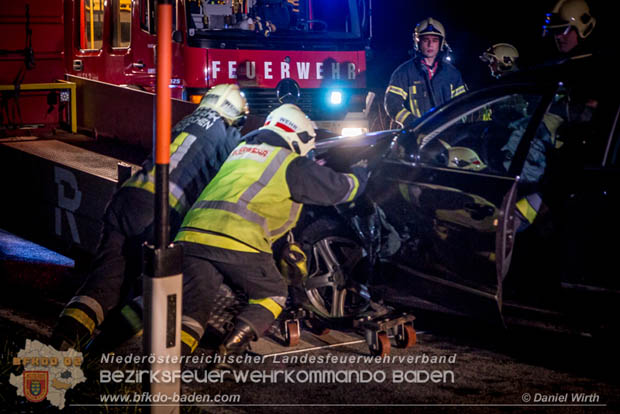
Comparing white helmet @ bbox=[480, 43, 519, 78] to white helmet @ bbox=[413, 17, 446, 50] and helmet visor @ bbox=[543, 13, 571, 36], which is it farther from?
helmet visor @ bbox=[543, 13, 571, 36]

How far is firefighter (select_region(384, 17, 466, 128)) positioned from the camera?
7.57 m

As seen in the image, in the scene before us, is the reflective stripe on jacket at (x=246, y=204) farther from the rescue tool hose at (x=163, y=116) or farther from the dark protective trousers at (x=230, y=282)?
the rescue tool hose at (x=163, y=116)

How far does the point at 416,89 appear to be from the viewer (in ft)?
24.9

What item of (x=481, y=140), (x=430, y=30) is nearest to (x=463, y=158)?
(x=481, y=140)

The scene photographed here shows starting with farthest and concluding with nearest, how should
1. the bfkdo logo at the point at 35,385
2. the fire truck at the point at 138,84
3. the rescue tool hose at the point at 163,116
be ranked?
the fire truck at the point at 138,84, the bfkdo logo at the point at 35,385, the rescue tool hose at the point at 163,116

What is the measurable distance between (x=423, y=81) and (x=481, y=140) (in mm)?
2280

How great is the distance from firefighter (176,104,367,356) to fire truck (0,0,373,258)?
2000 mm

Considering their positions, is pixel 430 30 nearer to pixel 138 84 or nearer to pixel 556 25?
pixel 556 25

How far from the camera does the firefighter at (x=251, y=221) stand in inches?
174

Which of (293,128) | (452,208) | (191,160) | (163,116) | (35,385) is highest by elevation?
(163,116)

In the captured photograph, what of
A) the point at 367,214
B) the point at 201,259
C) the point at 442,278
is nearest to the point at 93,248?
the point at 201,259

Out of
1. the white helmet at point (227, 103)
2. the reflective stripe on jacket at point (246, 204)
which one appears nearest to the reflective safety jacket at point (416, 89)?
the white helmet at point (227, 103)

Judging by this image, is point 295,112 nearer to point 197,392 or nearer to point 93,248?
point 197,392

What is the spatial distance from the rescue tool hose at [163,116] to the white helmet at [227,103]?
1.88 meters
